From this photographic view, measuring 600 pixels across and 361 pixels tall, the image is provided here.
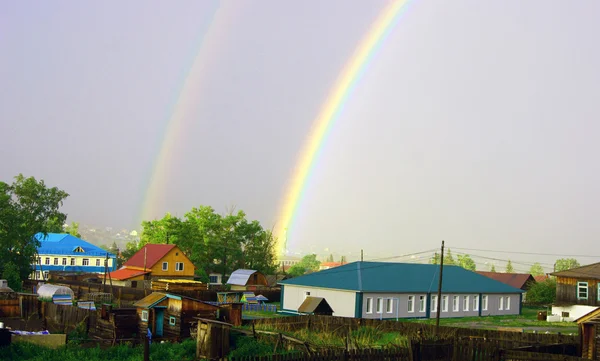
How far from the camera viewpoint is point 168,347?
24.2 meters

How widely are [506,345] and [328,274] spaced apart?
1028 inches

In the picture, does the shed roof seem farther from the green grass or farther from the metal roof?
the metal roof

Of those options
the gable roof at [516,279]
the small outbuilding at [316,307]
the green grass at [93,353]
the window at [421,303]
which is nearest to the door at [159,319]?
the green grass at [93,353]

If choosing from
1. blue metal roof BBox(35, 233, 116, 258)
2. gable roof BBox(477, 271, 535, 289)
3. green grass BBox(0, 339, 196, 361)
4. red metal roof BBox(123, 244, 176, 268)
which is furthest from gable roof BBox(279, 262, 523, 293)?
blue metal roof BBox(35, 233, 116, 258)

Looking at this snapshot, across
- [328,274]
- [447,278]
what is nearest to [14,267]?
[328,274]

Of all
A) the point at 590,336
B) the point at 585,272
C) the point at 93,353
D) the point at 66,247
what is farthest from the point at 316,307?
the point at 66,247

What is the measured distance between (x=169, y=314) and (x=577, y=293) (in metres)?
36.2

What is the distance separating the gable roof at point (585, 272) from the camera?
52.9m

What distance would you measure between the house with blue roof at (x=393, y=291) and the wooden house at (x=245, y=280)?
19.0 meters

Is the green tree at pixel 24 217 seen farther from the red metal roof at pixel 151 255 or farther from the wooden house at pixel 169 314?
the wooden house at pixel 169 314

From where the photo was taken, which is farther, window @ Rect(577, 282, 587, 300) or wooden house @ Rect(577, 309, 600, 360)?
window @ Rect(577, 282, 587, 300)

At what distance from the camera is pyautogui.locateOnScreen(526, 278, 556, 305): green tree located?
7362 cm

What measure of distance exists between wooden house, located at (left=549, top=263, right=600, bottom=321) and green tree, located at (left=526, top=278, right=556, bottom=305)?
63.9 ft

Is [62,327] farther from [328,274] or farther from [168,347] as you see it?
[328,274]
